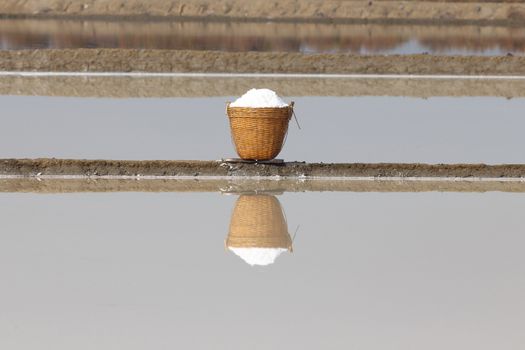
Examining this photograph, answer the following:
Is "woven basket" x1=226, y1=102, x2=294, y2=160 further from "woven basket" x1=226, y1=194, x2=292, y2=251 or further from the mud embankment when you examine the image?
the mud embankment

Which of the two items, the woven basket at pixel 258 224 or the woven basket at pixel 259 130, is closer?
the woven basket at pixel 258 224

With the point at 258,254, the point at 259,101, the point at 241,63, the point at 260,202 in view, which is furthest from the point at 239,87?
the point at 258,254

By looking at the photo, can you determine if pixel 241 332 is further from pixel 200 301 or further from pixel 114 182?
pixel 114 182

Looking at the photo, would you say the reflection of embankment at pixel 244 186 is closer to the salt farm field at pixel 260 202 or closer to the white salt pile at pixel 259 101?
the salt farm field at pixel 260 202

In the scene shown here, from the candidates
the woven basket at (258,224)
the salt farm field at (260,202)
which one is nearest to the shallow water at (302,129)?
the salt farm field at (260,202)

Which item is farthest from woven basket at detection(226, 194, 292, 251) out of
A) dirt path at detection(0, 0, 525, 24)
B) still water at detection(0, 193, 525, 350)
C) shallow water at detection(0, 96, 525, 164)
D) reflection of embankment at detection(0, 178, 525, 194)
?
dirt path at detection(0, 0, 525, 24)
